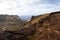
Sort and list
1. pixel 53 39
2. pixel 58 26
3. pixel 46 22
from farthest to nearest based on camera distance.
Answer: pixel 46 22 → pixel 58 26 → pixel 53 39

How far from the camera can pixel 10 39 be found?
65812mm

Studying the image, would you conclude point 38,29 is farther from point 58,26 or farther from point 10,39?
point 10,39

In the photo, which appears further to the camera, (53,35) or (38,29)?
(38,29)

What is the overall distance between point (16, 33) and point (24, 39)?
497cm

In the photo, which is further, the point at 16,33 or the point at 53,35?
the point at 16,33

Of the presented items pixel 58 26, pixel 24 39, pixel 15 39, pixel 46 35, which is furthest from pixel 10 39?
pixel 58 26

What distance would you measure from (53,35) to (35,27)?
16195mm

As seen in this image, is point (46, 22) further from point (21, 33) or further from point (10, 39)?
point (10, 39)

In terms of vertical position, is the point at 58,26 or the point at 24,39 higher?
the point at 58,26

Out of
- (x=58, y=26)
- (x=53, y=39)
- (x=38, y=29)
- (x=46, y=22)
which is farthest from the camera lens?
(x=46, y=22)

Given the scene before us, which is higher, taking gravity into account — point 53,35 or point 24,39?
point 53,35

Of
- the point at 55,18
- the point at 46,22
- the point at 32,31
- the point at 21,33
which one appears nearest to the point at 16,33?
the point at 21,33

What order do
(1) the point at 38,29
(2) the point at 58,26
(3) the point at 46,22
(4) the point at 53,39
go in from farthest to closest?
(3) the point at 46,22, (1) the point at 38,29, (2) the point at 58,26, (4) the point at 53,39

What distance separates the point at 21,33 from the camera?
68.4m
